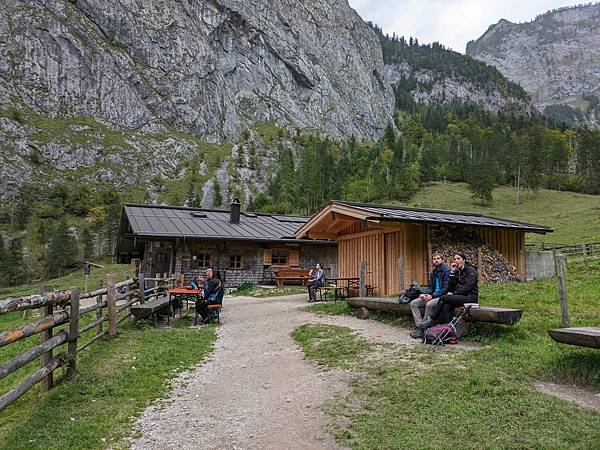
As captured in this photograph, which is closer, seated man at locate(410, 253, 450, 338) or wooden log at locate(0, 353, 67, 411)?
wooden log at locate(0, 353, 67, 411)

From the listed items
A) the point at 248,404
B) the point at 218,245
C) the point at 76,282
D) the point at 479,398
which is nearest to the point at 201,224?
the point at 218,245

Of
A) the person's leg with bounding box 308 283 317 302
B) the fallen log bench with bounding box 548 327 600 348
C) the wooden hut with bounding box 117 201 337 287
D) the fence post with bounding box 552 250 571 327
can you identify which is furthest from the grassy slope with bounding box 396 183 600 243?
the fallen log bench with bounding box 548 327 600 348

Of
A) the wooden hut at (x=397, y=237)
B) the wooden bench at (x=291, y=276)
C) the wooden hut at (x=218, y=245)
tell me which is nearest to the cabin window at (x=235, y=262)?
the wooden hut at (x=218, y=245)

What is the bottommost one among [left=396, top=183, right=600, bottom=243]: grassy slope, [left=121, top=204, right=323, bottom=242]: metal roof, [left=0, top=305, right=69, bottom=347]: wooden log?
[left=0, top=305, right=69, bottom=347]: wooden log

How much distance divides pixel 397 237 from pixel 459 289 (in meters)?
7.14

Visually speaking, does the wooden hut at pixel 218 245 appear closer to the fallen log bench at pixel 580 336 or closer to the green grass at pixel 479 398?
the green grass at pixel 479 398

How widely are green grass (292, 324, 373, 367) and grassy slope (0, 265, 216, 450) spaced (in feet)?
6.84

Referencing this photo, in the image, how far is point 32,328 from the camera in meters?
5.31

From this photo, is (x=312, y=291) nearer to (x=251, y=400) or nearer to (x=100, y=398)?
(x=251, y=400)

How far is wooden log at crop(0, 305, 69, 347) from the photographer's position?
15.1 feet

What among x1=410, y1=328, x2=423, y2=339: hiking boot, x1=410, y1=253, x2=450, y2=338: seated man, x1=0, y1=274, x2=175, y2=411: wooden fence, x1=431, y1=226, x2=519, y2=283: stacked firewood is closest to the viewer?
x1=0, y1=274, x2=175, y2=411: wooden fence

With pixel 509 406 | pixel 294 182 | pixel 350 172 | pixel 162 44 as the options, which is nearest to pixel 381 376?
pixel 509 406

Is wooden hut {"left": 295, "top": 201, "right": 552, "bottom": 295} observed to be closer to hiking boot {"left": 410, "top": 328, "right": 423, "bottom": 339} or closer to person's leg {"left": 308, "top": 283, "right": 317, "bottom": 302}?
person's leg {"left": 308, "top": 283, "right": 317, "bottom": 302}

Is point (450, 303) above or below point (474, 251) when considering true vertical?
below
